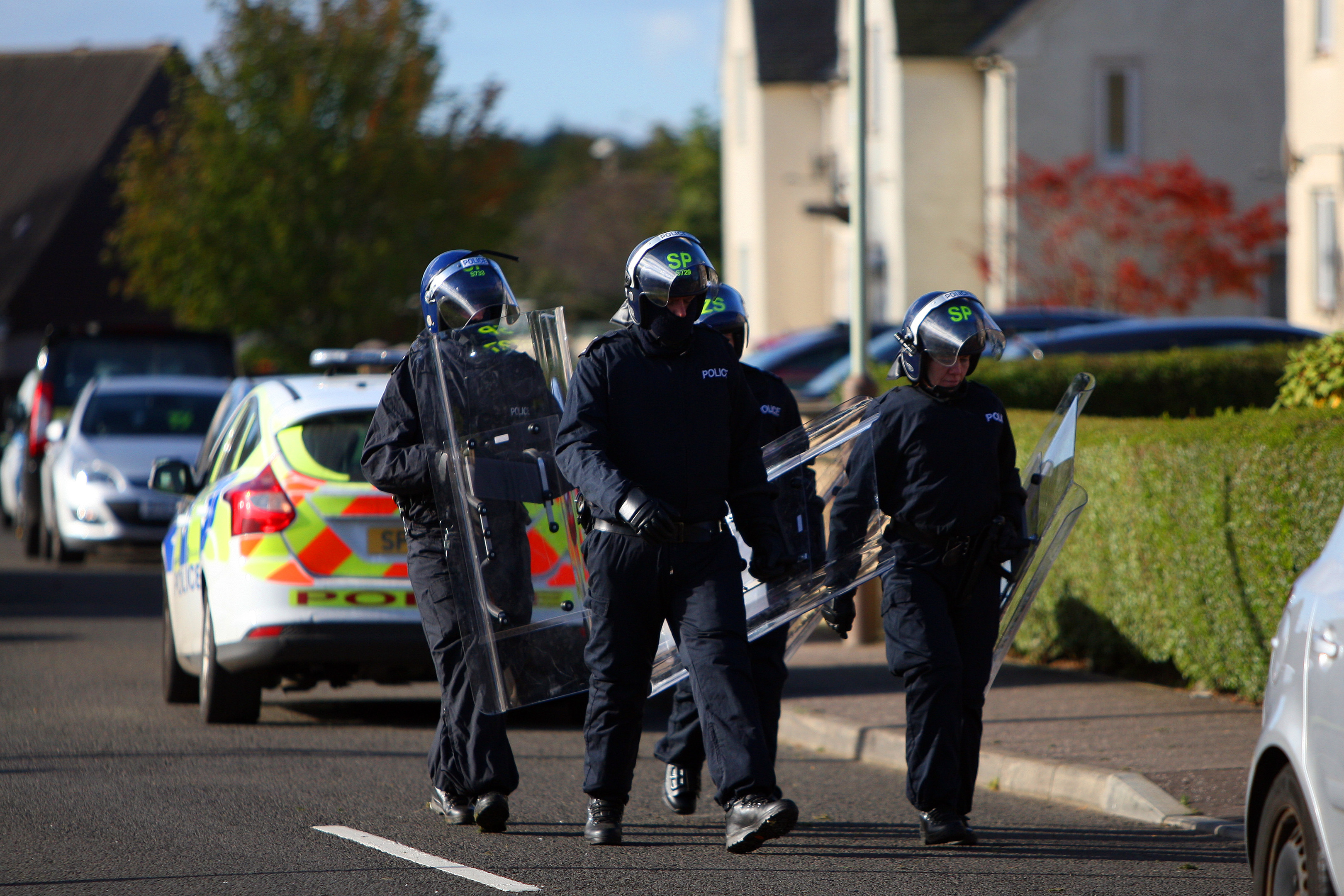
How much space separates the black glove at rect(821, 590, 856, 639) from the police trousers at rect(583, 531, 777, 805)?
63 centimetres

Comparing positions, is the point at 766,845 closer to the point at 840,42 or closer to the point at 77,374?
the point at 77,374

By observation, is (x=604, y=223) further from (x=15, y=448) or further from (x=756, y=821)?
(x=756, y=821)

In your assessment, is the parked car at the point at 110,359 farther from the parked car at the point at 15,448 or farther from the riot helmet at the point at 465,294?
the riot helmet at the point at 465,294

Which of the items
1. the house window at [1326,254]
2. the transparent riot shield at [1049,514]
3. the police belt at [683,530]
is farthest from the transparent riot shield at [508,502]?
the house window at [1326,254]

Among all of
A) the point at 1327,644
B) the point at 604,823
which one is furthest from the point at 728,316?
the point at 1327,644

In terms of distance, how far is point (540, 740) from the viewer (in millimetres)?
8398

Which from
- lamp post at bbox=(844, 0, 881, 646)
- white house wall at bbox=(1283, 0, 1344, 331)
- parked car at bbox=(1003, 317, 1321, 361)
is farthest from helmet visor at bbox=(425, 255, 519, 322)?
white house wall at bbox=(1283, 0, 1344, 331)

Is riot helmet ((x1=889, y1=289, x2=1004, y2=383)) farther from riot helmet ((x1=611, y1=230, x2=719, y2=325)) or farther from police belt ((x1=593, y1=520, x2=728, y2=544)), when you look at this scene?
police belt ((x1=593, y1=520, x2=728, y2=544))

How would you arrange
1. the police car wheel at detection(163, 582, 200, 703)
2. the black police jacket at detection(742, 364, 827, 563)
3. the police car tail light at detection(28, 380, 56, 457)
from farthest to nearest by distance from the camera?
the police car tail light at detection(28, 380, 56, 457)
the police car wheel at detection(163, 582, 200, 703)
the black police jacket at detection(742, 364, 827, 563)

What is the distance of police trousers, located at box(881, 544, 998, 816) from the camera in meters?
5.98

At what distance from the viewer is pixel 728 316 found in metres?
6.88

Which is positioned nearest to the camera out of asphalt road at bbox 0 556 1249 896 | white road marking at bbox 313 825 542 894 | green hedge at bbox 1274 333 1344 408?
white road marking at bbox 313 825 542 894

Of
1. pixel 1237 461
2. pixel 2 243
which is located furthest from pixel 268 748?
pixel 2 243

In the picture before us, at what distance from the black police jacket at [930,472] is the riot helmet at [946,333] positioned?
0.37 ft
